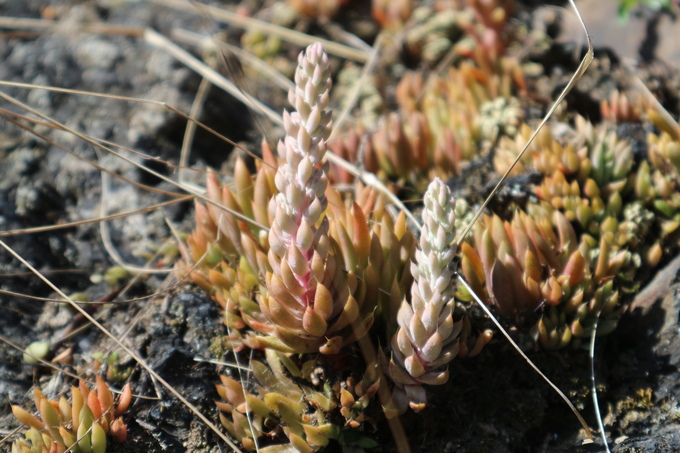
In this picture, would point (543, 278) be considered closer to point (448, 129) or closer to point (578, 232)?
point (578, 232)

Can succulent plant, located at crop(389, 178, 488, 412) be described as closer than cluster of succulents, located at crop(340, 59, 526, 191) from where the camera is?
Yes

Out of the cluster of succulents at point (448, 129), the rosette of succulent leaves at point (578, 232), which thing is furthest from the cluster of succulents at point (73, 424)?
the cluster of succulents at point (448, 129)

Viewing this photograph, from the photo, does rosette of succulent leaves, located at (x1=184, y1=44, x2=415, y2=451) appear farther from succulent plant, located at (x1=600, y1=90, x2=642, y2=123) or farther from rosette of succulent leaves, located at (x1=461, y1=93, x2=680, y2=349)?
succulent plant, located at (x1=600, y1=90, x2=642, y2=123)

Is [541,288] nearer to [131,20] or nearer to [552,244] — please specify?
[552,244]

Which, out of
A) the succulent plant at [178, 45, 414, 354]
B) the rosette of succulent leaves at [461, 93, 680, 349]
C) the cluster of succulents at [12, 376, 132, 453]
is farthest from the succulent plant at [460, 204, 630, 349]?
the cluster of succulents at [12, 376, 132, 453]

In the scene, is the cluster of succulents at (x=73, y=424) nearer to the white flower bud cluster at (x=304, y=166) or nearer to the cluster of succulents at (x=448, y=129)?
the white flower bud cluster at (x=304, y=166)

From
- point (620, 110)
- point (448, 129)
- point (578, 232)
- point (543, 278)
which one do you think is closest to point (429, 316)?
point (543, 278)
